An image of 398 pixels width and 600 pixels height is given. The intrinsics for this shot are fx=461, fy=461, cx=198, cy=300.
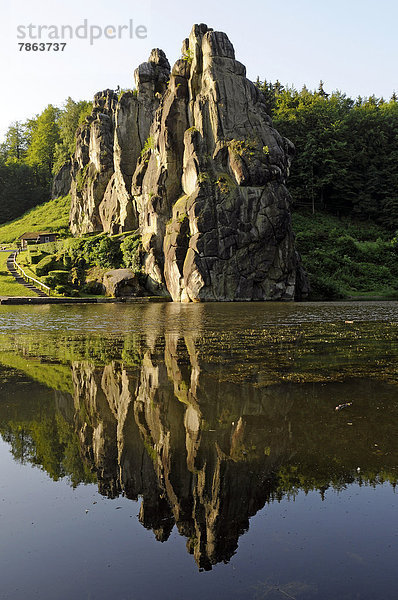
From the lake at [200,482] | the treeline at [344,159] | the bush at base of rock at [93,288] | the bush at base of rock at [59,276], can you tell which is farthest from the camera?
the treeline at [344,159]

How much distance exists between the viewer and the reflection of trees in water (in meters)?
5.60

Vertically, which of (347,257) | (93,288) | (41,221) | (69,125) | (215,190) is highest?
(69,125)

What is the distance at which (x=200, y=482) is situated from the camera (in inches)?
240

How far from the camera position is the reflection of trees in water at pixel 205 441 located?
5598 millimetres

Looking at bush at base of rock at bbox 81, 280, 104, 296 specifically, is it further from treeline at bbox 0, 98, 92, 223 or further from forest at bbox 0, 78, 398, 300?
treeline at bbox 0, 98, 92, 223

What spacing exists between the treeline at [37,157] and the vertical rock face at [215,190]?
58598mm

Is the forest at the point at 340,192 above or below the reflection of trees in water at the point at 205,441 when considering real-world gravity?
above

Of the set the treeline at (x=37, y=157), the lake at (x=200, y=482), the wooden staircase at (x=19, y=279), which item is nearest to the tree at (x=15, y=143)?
the treeline at (x=37, y=157)

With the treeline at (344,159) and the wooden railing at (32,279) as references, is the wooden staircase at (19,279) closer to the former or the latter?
the wooden railing at (32,279)

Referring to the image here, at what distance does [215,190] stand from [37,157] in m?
88.6

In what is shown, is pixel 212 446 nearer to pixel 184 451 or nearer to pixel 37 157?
pixel 184 451

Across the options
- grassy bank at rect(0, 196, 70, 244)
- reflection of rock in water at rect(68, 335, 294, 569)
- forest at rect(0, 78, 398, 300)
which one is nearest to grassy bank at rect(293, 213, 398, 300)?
forest at rect(0, 78, 398, 300)

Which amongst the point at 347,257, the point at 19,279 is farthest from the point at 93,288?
the point at 347,257

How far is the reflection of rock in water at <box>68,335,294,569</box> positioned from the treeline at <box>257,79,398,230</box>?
78.4 m
